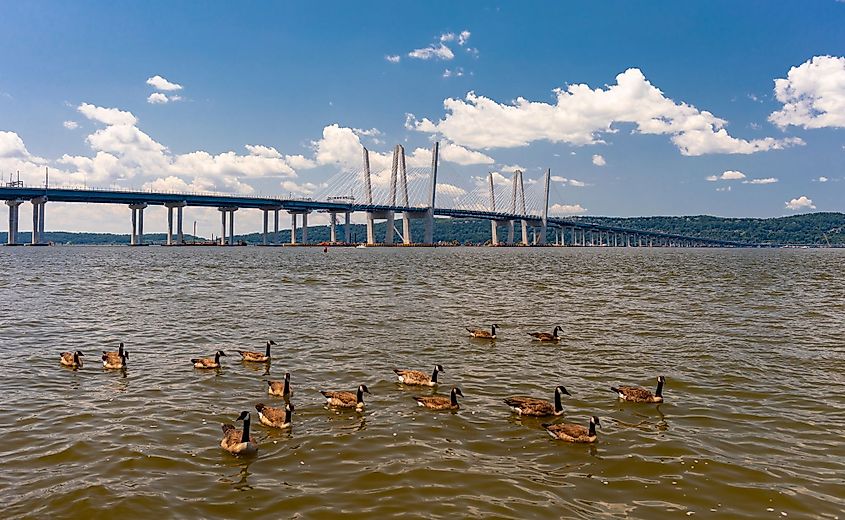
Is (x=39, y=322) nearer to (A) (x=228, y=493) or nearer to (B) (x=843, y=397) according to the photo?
(A) (x=228, y=493)

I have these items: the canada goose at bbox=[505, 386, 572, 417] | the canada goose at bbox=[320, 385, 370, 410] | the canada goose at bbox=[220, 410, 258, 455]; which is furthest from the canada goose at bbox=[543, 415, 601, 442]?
the canada goose at bbox=[220, 410, 258, 455]

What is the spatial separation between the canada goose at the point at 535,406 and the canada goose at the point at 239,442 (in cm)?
512

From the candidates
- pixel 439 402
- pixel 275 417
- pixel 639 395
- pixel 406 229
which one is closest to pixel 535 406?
pixel 439 402

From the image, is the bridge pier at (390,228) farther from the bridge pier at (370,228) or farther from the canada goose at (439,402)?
the canada goose at (439,402)

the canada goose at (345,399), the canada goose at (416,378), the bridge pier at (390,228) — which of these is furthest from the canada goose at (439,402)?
the bridge pier at (390,228)

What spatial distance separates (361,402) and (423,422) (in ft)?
4.90

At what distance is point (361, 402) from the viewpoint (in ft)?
41.5

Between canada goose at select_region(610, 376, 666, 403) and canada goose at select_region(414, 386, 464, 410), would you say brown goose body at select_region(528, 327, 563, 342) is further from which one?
canada goose at select_region(414, 386, 464, 410)

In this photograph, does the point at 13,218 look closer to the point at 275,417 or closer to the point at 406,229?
the point at 406,229

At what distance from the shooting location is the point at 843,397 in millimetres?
13766

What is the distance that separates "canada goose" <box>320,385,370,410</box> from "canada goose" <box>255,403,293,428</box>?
3.89 ft

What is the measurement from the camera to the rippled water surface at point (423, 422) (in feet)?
28.0

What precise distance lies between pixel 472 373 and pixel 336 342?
5671mm

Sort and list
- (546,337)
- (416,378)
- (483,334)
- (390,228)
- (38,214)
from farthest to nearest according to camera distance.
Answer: (390,228)
(38,214)
(483,334)
(546,337)
(416,378)
